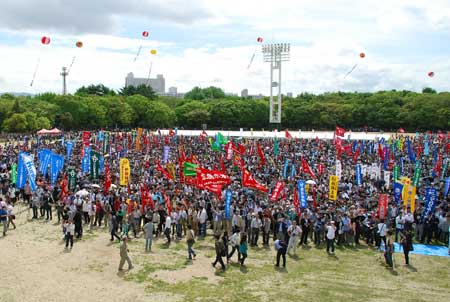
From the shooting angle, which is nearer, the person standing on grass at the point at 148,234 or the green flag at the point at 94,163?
the person standing on grass at the point at 148,234

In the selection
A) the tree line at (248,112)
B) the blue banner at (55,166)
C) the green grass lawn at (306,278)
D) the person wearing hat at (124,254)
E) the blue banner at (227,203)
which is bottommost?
the green grass lawn at (306,278)

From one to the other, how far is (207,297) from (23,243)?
768 centimetres

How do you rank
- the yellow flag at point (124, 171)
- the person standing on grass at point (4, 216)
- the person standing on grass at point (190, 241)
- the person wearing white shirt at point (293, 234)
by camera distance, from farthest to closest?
the yellow flag at point (124, 171) < the person standing on grass at point (4, 216) < the person wearing white shirt at point (293, 234) < the person standing on grass at point (190, 241)

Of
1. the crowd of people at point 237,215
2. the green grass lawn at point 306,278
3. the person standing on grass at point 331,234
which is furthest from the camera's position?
the person standing on grass at point 331,234

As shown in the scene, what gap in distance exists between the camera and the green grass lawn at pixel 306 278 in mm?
11547

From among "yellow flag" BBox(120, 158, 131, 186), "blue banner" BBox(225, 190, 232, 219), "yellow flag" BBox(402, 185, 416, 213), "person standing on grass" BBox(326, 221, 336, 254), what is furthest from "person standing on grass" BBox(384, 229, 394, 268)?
"yellow flag" BBox(120, 158, 131, 186)

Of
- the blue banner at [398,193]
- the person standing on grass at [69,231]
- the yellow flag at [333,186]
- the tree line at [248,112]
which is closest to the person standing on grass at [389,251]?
the blue banner at [398,193]

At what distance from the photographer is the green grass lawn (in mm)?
11547

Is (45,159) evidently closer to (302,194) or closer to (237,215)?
(237,215)

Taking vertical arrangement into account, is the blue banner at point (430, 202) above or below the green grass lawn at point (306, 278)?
above

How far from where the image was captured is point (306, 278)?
1282 cm

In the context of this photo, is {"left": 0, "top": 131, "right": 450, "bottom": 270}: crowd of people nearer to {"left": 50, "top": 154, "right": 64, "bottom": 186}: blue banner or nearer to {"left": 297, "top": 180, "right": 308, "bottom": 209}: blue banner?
{"left": 297, "top": 180, "right": 308, "bottom": 209}: blue banner

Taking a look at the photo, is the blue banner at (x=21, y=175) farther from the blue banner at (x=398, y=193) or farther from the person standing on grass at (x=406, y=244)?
the blue banner at (x=398, y=193)

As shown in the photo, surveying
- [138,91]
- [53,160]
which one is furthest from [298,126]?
[53,160]
